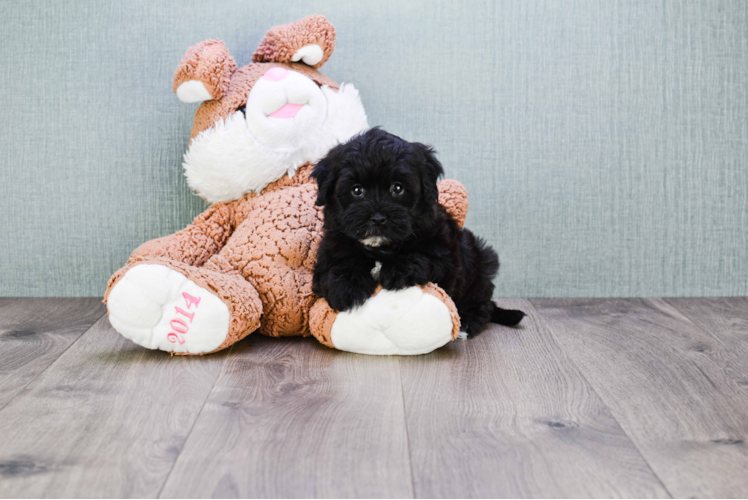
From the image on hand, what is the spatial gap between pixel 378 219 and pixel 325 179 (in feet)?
0.59

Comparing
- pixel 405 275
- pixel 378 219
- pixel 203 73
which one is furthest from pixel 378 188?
→ pixel 203 73

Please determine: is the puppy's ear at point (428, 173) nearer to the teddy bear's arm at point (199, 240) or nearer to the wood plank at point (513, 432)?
the wood plank at point (513, 432)

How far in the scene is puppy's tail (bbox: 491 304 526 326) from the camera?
1828mm

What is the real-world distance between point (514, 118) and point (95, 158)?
1.40m

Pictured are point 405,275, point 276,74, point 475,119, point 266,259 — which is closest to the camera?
point 405,275

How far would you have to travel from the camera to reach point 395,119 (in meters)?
2.12

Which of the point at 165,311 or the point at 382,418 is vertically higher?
the point at 165,311

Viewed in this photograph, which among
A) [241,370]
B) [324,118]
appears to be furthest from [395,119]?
[241,370]

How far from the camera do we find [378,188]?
139 cm

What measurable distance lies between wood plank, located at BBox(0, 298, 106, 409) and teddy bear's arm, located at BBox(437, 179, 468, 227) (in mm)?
1057

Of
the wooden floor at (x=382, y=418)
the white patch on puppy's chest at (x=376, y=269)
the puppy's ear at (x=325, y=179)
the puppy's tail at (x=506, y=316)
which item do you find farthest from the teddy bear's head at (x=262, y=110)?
the puppy's tail at (x=506, y=316)

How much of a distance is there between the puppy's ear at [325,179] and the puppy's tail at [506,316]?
0.67 metres

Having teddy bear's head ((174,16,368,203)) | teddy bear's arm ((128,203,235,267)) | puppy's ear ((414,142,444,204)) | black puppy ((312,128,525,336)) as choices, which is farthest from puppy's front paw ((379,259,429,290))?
teddy bear's arm ((128,203,235,267))

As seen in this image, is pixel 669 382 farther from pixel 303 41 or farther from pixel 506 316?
pixel 303 41
